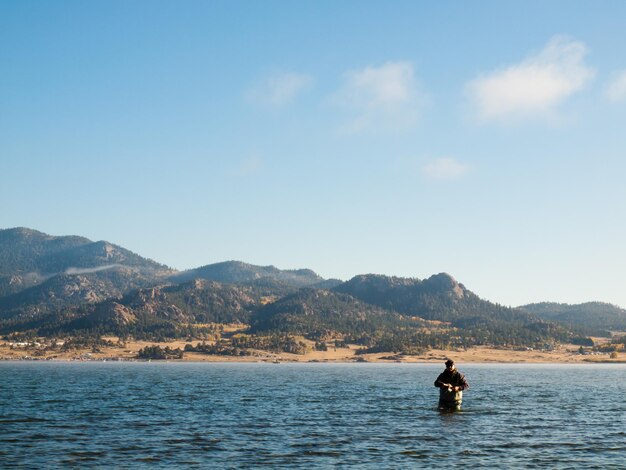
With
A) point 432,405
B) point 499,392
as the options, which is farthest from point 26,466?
point 499,392

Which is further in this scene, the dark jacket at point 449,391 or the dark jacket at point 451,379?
the dark jacket at point 451,379

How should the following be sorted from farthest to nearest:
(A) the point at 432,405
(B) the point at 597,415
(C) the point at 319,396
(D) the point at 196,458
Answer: (C) the point at 319,396, (A) the point at 432,405, (B) the point at 597,415, (D) the point at 196,458

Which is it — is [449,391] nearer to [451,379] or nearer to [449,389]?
[449,389]

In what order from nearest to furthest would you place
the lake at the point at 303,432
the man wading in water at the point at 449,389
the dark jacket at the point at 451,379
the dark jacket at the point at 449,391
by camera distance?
the lake at the point at 303,432, the man wading in water at the point at 449,389, the dark jacket at the point at 449,391, the dark jacket at the point at 451,379

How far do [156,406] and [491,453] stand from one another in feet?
183

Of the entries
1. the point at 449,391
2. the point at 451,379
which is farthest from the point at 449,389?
the point at 451,379

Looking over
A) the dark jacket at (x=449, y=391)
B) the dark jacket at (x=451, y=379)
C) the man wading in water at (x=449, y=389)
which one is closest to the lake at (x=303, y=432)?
the man wading in water at (x=449, y=389)

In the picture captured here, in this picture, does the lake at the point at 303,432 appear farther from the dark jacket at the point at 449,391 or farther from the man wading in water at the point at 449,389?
the dark jacket at the point at 449,391

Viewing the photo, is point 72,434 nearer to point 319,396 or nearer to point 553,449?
point 553,449

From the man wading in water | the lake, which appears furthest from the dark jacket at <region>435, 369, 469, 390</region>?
the lake

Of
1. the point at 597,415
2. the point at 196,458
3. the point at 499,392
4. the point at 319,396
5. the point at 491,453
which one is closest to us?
the point at 196,458

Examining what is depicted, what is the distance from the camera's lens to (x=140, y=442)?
204 ft

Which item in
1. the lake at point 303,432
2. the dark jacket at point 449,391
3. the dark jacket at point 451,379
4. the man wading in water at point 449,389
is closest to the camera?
the lake at point 303,432

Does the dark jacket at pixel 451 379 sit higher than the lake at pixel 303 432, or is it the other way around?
the dark jacket at pixel 451 379
